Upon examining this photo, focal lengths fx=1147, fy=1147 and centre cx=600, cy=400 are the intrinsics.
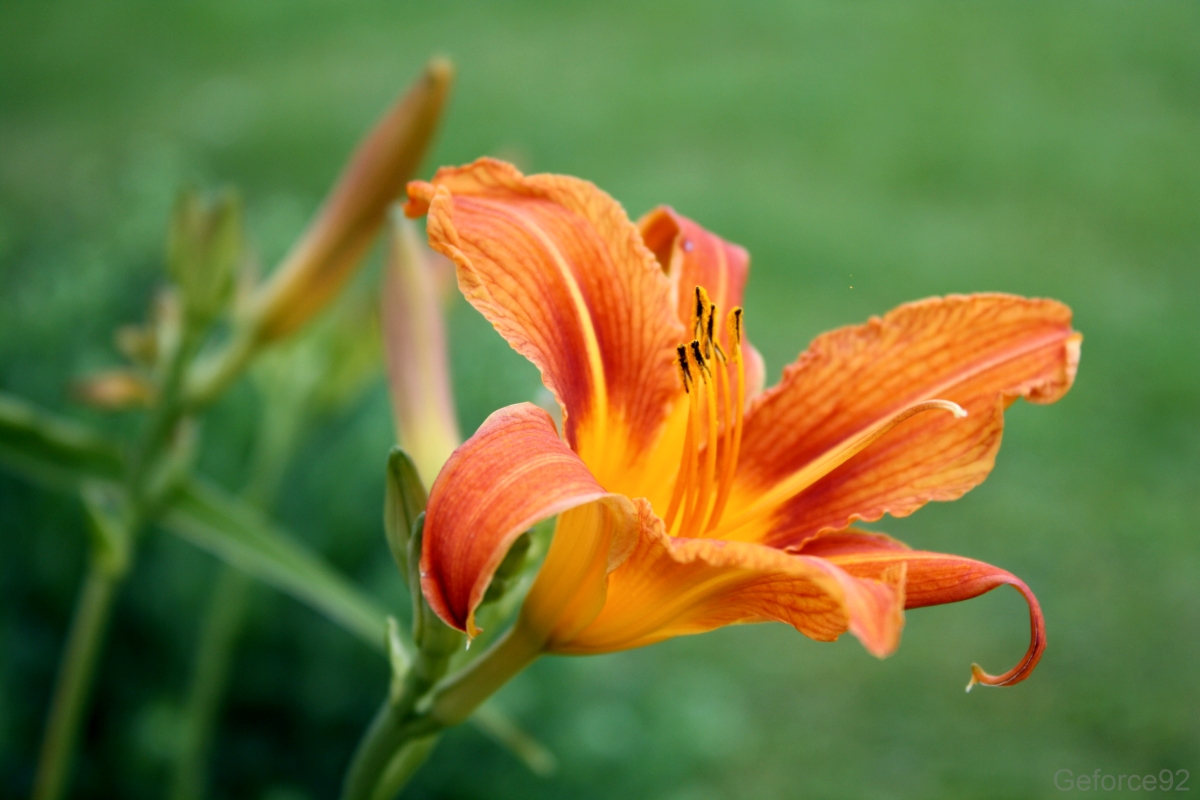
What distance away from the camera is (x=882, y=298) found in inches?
143

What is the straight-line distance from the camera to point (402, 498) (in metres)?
0.63

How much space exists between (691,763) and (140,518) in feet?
2.63

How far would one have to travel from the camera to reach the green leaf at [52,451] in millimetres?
918

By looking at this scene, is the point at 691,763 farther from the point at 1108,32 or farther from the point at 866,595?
the point at 1108,32

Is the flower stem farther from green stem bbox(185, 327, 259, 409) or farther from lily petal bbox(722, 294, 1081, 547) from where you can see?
green stem bbox(185, 327, 259, 409)

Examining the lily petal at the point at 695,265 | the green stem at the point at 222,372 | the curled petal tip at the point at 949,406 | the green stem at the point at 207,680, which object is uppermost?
the lily petal at the point at 695,265

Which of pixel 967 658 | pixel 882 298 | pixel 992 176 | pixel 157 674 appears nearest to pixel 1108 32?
pixel 992 176

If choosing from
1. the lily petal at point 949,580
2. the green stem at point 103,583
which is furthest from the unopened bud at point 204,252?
the lily petal at point 949,580

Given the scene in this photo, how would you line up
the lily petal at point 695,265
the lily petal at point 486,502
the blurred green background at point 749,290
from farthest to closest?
the blurred green background at point 749,290 < the lily petal at point 695,265 < the lily petal at point 486,502

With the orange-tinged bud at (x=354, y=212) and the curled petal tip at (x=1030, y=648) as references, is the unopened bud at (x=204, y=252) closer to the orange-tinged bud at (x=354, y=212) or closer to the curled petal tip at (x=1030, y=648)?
the orange-tinged bud at (x=354, y=212)

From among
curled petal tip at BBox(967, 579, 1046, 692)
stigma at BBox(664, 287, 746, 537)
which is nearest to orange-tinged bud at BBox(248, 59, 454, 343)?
stigma at BBox(664, 287, 746, 537)

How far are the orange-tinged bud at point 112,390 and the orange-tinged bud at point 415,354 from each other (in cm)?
34

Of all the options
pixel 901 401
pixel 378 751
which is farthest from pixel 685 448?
pixel 378 751

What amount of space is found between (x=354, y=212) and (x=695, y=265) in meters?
0.37
